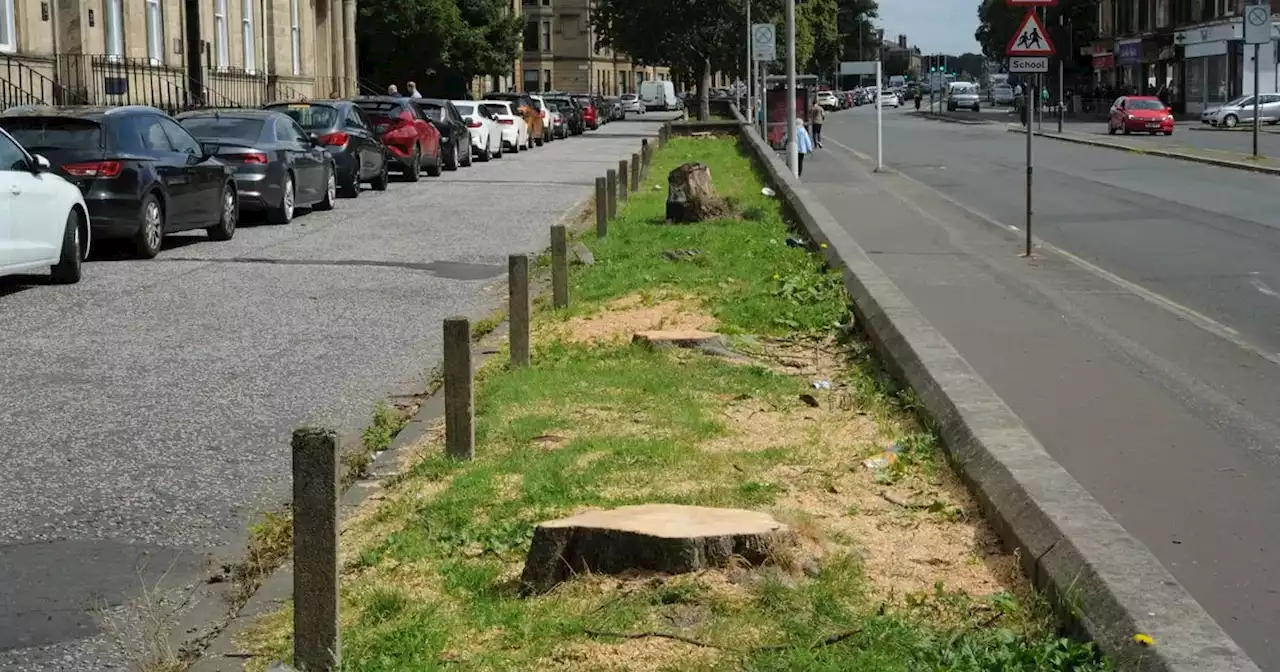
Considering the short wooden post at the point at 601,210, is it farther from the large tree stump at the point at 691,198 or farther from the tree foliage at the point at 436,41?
the tree foliage at the point at 436,41

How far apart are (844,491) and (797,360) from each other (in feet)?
12.9

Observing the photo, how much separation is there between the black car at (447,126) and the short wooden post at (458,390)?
27.5 meters

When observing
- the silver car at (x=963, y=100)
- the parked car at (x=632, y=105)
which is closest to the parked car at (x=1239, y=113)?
the silver car at (x=963, y=100)

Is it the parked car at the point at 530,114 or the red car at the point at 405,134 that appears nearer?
the red car at the point at 405,134

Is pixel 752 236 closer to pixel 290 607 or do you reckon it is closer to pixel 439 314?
pixel 439 314

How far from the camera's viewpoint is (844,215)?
81.0 feet

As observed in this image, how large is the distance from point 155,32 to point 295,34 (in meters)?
11.1

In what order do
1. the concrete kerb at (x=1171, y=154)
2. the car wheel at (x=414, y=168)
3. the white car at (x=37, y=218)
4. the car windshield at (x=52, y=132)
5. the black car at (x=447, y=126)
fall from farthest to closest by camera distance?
the black car at (x=447, y=126), the concrete kerb at (x=1171, y=154), the car wheel at (x=414, y=168), the car windshield at (x=52, y=132), the white car at (x=37, y=218)

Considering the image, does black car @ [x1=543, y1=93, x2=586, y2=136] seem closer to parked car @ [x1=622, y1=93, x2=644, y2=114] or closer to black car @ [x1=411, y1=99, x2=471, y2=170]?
black car @ [x1=411, y1=99, x2=471, y2=170]

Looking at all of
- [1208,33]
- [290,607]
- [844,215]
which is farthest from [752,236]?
[1208,33]

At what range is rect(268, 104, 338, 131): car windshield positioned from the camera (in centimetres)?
2711

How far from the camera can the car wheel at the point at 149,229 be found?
17.3 metres

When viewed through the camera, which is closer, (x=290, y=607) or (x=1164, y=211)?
(x=290, y=607)

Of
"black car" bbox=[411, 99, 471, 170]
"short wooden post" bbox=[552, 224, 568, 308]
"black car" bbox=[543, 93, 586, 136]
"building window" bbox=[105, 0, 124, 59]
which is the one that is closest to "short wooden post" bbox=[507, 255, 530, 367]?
"short wooden post" bbox=[552, 224, 568, 308]
